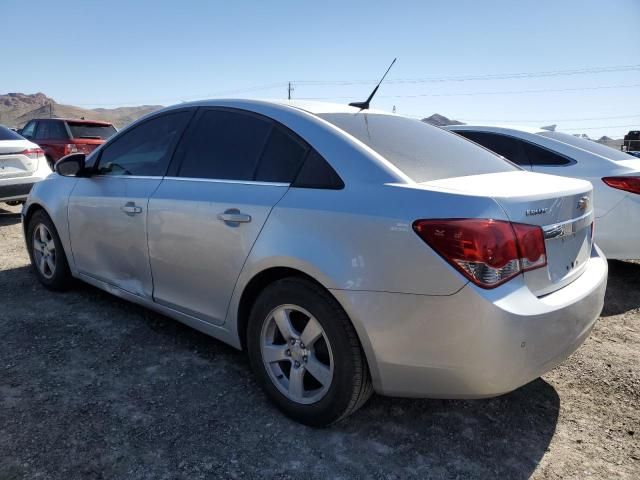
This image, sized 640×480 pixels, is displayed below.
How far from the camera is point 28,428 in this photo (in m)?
2.35

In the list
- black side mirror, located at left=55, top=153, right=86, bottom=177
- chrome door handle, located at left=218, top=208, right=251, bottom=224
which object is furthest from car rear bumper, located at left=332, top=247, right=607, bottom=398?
black side mirror, located at left=55, top=153, right=86, bottom=177

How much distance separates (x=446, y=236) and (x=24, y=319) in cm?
327

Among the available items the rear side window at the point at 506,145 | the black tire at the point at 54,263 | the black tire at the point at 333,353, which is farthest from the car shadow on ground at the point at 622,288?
the black tire at the point at 54,263

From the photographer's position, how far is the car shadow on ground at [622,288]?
4145mm

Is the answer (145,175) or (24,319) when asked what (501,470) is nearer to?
(145,175)

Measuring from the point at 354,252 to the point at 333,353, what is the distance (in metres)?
0.48

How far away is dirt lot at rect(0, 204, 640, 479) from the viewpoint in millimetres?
2143

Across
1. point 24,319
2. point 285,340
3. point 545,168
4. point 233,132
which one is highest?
point 233,132

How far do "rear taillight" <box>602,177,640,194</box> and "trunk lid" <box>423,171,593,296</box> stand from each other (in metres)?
2.29

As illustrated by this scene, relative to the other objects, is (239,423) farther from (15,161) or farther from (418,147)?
A: (15,161)

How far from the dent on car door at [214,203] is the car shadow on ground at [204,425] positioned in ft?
1.38

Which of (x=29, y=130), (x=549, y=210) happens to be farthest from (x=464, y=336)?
(x=29, y=130)

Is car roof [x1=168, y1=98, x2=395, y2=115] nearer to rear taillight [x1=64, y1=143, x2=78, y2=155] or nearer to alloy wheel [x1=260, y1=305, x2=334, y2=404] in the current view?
alloy wheel [x1=260, y1=305, x2=334, y2=404]

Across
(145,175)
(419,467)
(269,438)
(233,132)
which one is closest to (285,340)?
(269,438)
